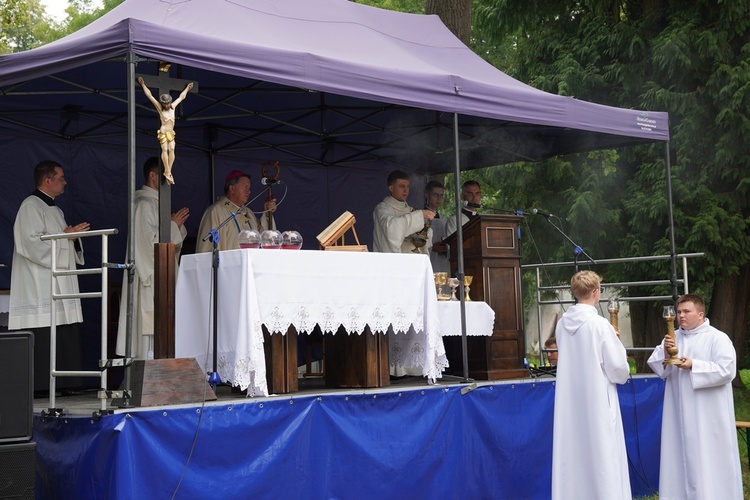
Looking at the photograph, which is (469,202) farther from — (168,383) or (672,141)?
(672,141)

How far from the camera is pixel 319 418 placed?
7.11 meters

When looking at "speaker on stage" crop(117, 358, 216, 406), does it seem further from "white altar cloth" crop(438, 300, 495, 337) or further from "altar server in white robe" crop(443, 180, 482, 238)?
"altar server in white robe" crop(443, 180, 482, 238)

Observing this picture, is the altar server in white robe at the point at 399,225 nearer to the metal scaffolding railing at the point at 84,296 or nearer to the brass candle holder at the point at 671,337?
the brass candle holder at the point at 671,337

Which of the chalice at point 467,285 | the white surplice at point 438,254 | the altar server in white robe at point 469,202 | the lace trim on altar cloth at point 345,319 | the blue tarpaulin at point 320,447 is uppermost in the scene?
the altar server in white robe at point 469,202

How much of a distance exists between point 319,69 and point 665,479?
161 inches

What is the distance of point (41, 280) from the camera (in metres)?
8.59

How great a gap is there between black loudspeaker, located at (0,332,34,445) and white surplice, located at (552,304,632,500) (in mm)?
3471

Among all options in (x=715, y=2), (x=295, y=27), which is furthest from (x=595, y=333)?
(x=715, y=2)

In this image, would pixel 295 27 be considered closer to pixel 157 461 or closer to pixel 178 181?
pixel 178 181

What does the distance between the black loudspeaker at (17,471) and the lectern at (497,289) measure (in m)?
4.27

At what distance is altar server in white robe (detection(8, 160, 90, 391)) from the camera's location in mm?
8523

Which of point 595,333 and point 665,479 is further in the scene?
point 665,479

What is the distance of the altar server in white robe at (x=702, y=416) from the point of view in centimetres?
763

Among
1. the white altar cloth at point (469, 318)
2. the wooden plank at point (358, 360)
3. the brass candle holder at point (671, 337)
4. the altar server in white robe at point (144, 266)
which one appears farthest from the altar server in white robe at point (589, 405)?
the altar server in white robe at point (144, 266)
